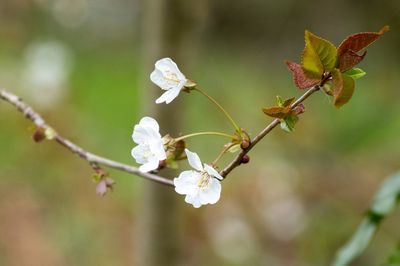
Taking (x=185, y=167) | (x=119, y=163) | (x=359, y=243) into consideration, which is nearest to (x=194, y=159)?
(x=119, y=163)

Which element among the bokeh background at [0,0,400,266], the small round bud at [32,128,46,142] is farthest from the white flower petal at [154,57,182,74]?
the bokeh background at [0,0,400,266]

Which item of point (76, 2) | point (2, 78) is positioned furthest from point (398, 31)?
point (76, 2)

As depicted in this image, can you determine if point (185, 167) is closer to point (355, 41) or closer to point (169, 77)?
point (169, 77)

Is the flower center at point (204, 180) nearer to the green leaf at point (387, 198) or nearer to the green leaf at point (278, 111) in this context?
the green leaf at point (278, 111)

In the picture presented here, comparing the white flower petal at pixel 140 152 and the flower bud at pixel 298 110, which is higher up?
the white flower petal at pixel 140 152

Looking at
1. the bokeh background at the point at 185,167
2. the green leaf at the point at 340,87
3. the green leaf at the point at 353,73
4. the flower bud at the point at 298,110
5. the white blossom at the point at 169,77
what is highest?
the bokeh background at the point at 185,167

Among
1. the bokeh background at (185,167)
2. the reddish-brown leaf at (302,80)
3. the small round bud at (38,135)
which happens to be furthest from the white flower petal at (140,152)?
the bokeh background at (185,167)

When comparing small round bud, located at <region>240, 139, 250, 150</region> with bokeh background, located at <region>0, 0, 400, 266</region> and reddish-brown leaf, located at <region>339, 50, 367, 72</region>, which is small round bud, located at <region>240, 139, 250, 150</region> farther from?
bokeh background, located at <region>0, 0, 400, 266</region>
